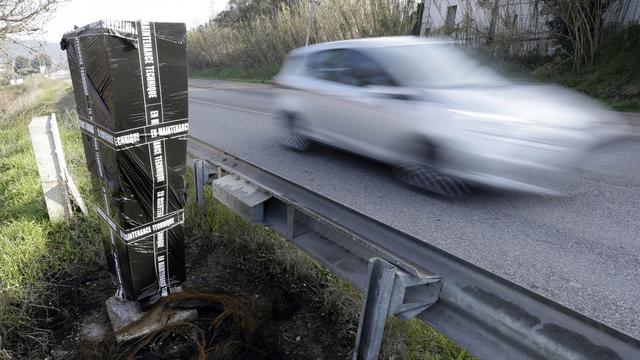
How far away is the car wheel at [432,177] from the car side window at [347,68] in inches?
36.5

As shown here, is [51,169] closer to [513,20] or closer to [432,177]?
[432,177]

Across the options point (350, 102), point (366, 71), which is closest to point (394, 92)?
point (366, 71)

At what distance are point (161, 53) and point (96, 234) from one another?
7.21 feet

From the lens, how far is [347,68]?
5496mm

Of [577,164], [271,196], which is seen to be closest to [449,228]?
[577,164]

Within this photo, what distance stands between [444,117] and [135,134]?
334 centimetres

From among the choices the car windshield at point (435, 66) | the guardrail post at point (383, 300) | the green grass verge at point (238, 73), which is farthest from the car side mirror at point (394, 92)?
the green grass verge at point (238, 73)

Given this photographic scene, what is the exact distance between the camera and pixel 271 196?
2613 millimetres

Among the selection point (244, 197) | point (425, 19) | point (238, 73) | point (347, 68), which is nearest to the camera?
point (244, 197)

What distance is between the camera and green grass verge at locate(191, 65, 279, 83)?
2340 cm

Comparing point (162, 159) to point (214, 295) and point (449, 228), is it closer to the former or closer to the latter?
point (214, 295)

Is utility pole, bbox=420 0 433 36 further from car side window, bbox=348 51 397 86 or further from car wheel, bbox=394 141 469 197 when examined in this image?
car wheel, bbox=394 141 469 197

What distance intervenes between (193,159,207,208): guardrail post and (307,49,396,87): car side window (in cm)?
255

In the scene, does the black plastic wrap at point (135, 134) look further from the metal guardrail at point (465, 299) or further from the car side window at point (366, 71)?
the car side window at point (366, 71)
